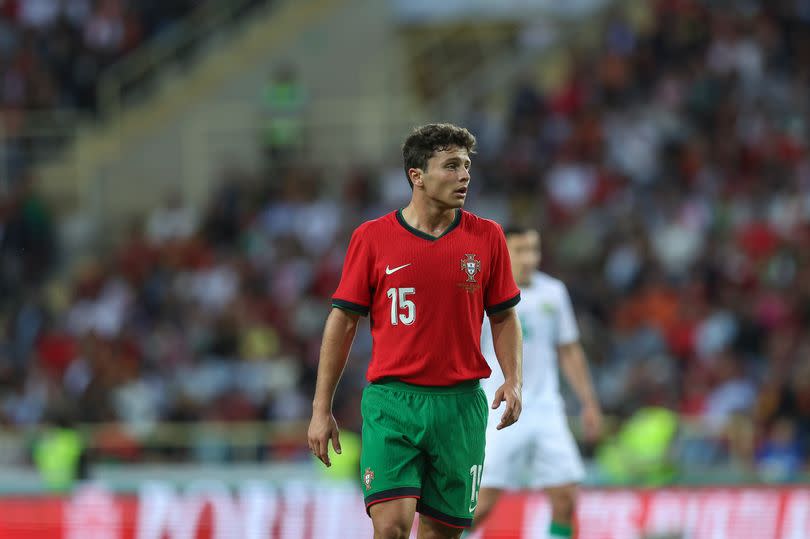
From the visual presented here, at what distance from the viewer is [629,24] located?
19.7m

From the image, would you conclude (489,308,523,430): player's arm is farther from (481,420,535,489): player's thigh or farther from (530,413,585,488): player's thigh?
(530,413,585,488): player's thigh

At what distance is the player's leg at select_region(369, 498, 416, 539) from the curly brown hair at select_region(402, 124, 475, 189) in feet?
4.78

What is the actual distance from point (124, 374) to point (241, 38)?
7.06 meters

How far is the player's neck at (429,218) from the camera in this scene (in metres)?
6.31

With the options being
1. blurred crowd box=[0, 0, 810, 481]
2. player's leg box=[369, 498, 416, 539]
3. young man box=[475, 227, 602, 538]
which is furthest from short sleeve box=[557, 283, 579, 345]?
blurred crowd box=[0, 0, 810, 481]

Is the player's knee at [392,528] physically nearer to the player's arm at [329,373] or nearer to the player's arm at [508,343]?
the player's arm at [329,373]

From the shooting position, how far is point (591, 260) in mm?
16812

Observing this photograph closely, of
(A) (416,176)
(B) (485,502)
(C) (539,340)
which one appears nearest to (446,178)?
(A) (416,176)

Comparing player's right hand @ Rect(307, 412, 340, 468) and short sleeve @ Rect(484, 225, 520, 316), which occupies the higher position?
short sleeve @ Rect(484, 225, 520, 316)

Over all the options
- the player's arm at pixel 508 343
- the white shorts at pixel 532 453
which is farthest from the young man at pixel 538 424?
the player's arm at pixel 508 343

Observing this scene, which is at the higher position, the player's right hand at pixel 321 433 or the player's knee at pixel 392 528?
the player's right hand at pixel 321 433

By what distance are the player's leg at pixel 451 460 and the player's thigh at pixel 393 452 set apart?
7 cm

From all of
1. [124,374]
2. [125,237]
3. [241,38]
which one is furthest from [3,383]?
[241,38]

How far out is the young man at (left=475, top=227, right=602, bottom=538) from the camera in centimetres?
869
